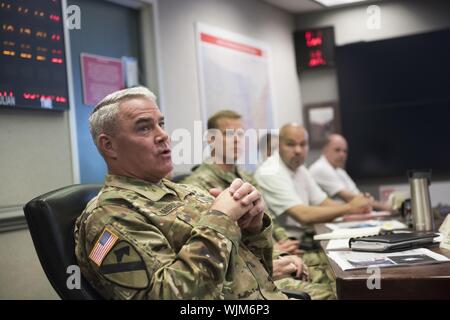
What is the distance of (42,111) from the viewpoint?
8.06ft

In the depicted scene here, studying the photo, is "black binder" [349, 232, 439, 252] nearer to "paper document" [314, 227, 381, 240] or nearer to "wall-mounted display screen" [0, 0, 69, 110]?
"paper document" [314, 227, 381, 240]

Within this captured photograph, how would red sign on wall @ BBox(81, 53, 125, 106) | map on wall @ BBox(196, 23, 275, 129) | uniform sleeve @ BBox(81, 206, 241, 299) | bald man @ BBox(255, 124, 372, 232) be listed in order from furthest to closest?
map on wall @ BBox(196, 23, 275, 129)
bald man @ BBox(255, 124, 372, 232)
red sign on wall @ BBox(81, 53, 125, 106)
uniform sleeve @ BBox(81, 206, 241, 299)

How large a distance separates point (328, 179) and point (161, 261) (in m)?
3.28

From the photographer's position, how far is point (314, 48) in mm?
5535

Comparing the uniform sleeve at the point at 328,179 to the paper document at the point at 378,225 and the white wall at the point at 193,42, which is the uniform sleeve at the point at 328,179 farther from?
the paper document at the point at 378,225

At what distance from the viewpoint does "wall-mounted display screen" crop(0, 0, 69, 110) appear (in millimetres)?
2250

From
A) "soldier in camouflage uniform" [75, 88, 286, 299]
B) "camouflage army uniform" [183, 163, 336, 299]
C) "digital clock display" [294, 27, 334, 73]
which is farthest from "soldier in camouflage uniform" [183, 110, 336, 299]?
"digital clock display" [294, 27, 334, 73]

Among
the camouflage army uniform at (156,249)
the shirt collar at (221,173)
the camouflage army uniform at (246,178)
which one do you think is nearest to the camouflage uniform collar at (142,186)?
the camouflage army uniform at (156,249)

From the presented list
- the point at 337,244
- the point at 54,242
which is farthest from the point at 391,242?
the point at 54,242

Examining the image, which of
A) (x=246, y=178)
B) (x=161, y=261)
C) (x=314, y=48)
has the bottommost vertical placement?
(x=161, y=261)

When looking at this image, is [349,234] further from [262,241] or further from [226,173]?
[226,173]

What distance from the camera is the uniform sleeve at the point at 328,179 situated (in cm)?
433

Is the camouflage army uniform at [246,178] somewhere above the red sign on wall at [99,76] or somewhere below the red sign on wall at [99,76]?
below

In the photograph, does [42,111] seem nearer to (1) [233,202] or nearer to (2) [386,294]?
(1) [233,202]
